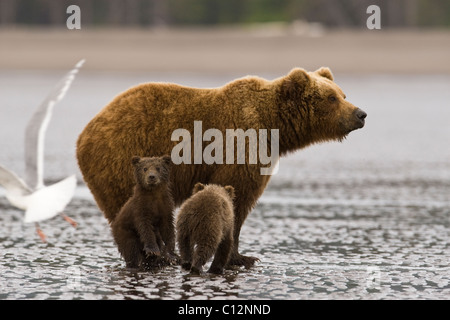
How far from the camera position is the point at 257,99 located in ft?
26.9

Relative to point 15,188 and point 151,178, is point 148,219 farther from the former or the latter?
point 15,188

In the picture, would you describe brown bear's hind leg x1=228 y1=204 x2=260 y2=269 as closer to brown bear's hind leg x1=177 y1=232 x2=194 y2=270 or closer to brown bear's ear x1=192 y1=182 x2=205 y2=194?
brown bear's ear x1=192 y1=182 x2=205 y2=194

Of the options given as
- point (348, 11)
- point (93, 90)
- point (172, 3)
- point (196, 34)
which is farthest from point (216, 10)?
point (93, 90)

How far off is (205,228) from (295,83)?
156 centimetres

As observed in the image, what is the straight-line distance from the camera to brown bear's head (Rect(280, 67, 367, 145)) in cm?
812

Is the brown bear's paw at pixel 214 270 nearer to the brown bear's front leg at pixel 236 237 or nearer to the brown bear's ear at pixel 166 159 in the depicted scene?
the brown bear's front leg at pixel 236 237

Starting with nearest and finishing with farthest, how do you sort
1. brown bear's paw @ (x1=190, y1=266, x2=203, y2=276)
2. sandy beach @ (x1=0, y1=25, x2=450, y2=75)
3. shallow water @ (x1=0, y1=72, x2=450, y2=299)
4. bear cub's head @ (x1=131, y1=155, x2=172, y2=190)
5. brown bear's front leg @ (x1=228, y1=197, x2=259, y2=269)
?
shallow water @ (x1=0, y1=72, x2=450, y2=299) → bear cub's head @ (x1=131, y1=155, x2=172, y2=190) → brown bear's paw @ (x1=190, y1=266, x2=203, y2=276) → brown bear's front leg @ (x1=228, y1=197, x2=259, y2=269) → sandy beach @ (x1=0, y1=25, x2=450, y2=75)

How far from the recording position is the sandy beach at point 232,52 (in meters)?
40.5

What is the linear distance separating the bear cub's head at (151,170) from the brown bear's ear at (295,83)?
125 centimetres

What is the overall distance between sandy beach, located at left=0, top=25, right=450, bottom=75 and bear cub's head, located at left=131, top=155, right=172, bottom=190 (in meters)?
31.4

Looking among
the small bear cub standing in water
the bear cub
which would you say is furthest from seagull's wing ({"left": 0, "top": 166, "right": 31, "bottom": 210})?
the small bear cub standing in water

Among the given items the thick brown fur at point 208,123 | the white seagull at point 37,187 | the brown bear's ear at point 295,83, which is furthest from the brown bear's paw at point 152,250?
the brown bear's ear at point 295,83
